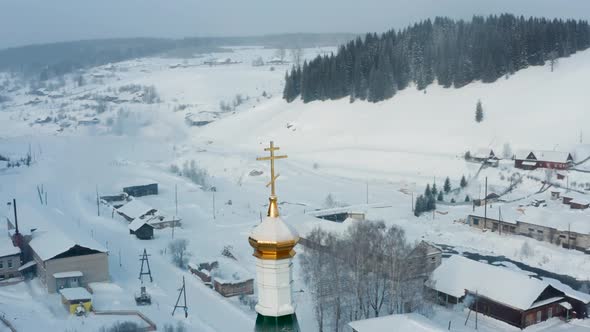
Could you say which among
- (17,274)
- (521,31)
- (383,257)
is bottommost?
(17,274)

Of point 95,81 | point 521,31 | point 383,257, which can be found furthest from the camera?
point 95,81

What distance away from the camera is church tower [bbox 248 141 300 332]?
421 centimetres

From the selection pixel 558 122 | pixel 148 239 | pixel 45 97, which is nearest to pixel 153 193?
pixel 148 239

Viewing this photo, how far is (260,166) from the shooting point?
3722 cm

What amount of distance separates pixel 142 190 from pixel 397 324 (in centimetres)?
2168

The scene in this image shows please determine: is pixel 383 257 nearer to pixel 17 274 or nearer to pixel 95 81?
pixel 17 274

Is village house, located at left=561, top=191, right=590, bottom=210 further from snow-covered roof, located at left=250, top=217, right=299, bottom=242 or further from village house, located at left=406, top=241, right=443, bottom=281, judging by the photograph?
snow-covered roof, located at left=250, top=217, right=299, bottom=242

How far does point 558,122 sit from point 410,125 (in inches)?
356

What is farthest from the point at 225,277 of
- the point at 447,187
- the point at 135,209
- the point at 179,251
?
the point at 447,187

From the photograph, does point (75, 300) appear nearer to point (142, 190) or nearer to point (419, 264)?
point (419, 264)

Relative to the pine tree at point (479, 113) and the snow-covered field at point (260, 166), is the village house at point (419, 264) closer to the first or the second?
the snow-covered field at point (260, 166)

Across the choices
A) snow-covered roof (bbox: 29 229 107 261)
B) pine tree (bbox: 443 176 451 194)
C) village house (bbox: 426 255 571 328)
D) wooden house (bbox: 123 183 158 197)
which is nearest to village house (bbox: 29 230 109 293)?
snow-covered roof (bbox: 29 229 107 261)

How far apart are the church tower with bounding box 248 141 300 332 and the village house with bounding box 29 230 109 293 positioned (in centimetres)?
1552

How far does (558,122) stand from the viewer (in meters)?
36.8
